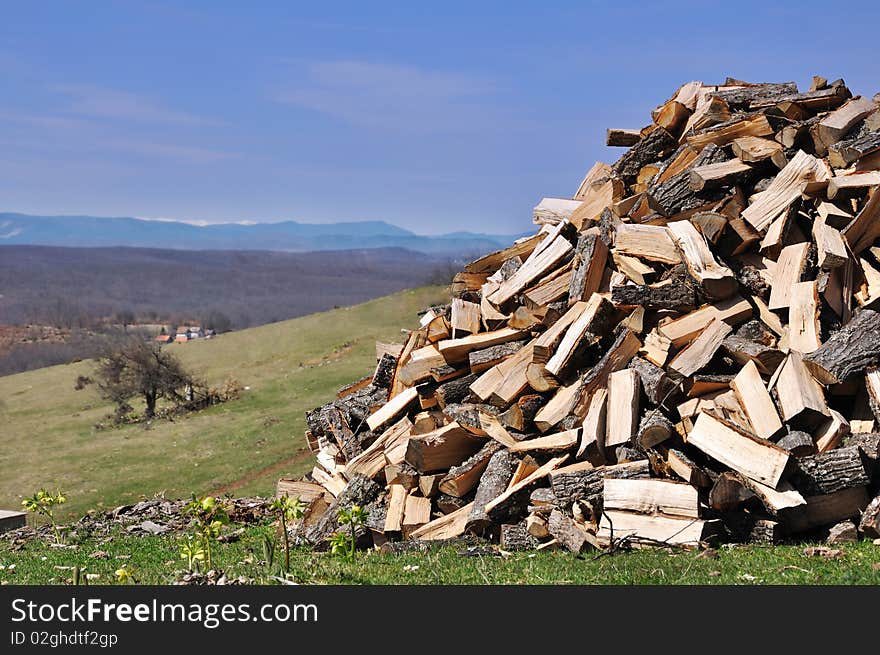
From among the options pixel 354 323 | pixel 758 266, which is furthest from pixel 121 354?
pixel 758 266

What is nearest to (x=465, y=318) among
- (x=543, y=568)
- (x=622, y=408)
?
(x=622, y=408)

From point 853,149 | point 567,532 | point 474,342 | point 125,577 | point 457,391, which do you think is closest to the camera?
point 125,577

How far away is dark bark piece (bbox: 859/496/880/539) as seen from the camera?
7.96 m

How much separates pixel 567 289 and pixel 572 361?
116 centimetres

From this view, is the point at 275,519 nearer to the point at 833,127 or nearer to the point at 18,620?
the point at 18,620

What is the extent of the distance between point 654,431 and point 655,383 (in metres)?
0.61

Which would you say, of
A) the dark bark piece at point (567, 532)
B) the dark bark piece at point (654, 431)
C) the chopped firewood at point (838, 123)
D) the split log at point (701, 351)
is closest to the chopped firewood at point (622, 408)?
the dark bark piece at point (654, 431)

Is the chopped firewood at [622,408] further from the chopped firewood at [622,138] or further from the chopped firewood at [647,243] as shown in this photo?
the chopped firewood at [622,138]

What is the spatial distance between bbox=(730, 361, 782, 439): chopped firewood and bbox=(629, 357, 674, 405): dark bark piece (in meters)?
0.66

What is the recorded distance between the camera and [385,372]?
11.9 meters

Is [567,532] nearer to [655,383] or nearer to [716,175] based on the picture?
[655,383]

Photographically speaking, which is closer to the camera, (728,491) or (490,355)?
(728,491)

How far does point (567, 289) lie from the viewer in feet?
34.2

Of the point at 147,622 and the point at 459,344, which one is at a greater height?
the point at 459,344
